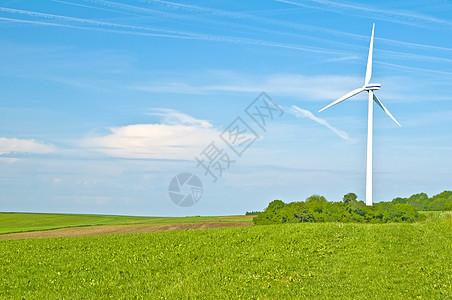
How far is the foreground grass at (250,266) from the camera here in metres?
15.0

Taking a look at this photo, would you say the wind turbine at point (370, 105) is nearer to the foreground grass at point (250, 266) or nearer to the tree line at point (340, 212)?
the tree line at point (340, 212)

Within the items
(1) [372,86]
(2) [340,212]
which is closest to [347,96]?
(1) [372,86]

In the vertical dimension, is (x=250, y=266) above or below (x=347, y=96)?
below

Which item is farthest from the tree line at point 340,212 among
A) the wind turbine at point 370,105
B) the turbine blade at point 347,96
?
Answer: the turbine blade at point 347,96

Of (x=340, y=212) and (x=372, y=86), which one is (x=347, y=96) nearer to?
(x=372, y=86)

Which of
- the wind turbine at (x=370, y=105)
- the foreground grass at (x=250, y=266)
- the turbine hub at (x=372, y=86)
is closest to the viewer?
the foreground grass at (x=250, y=266)

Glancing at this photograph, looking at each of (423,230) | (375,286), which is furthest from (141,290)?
(423,230)

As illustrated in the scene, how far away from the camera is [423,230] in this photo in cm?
2339

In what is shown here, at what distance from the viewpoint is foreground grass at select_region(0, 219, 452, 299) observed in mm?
15016

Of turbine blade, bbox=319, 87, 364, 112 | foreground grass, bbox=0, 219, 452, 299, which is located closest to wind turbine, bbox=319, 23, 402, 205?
turbine blade, bbox=319, 87, 364, 112

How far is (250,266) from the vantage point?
58.1 feet

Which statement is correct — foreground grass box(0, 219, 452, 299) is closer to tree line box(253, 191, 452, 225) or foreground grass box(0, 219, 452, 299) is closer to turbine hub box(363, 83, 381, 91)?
tree line box(253, 191, 452, 225)

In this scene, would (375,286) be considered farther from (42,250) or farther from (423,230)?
(42,250)

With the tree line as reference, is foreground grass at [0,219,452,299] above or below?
below
